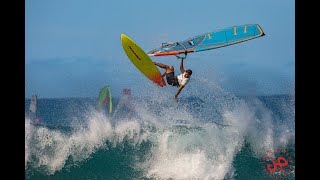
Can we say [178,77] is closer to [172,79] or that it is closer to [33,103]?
[172,79]

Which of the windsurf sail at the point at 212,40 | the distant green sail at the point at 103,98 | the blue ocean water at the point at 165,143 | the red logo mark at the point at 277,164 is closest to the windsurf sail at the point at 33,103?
the blue ocean water at the point at 165,143

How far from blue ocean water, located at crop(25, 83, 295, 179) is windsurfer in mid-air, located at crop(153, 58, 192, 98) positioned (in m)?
0.86

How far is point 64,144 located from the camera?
8.19 meters

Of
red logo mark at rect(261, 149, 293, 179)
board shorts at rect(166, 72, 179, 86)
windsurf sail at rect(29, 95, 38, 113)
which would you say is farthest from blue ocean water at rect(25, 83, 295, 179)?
windsurf sail at rect(29, 95, 38, 113)

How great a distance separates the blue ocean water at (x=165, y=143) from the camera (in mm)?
7277

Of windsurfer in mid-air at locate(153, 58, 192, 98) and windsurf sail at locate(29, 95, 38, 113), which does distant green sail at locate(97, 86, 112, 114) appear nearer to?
windsurfer in mid-air at locate(153, 58, 192, 98)

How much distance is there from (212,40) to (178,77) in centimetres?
80

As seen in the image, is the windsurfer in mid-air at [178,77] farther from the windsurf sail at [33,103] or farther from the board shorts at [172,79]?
the windsurf sail at [33,103]

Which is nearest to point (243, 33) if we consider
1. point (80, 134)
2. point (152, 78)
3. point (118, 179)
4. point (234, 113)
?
point (152, 78)

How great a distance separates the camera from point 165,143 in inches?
305

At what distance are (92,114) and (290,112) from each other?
479 cm

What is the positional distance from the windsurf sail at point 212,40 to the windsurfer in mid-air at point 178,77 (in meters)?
0.20

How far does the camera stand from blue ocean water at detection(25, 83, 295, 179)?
7277 mm

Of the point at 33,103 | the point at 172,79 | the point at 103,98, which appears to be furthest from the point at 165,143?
the point at 33,103
